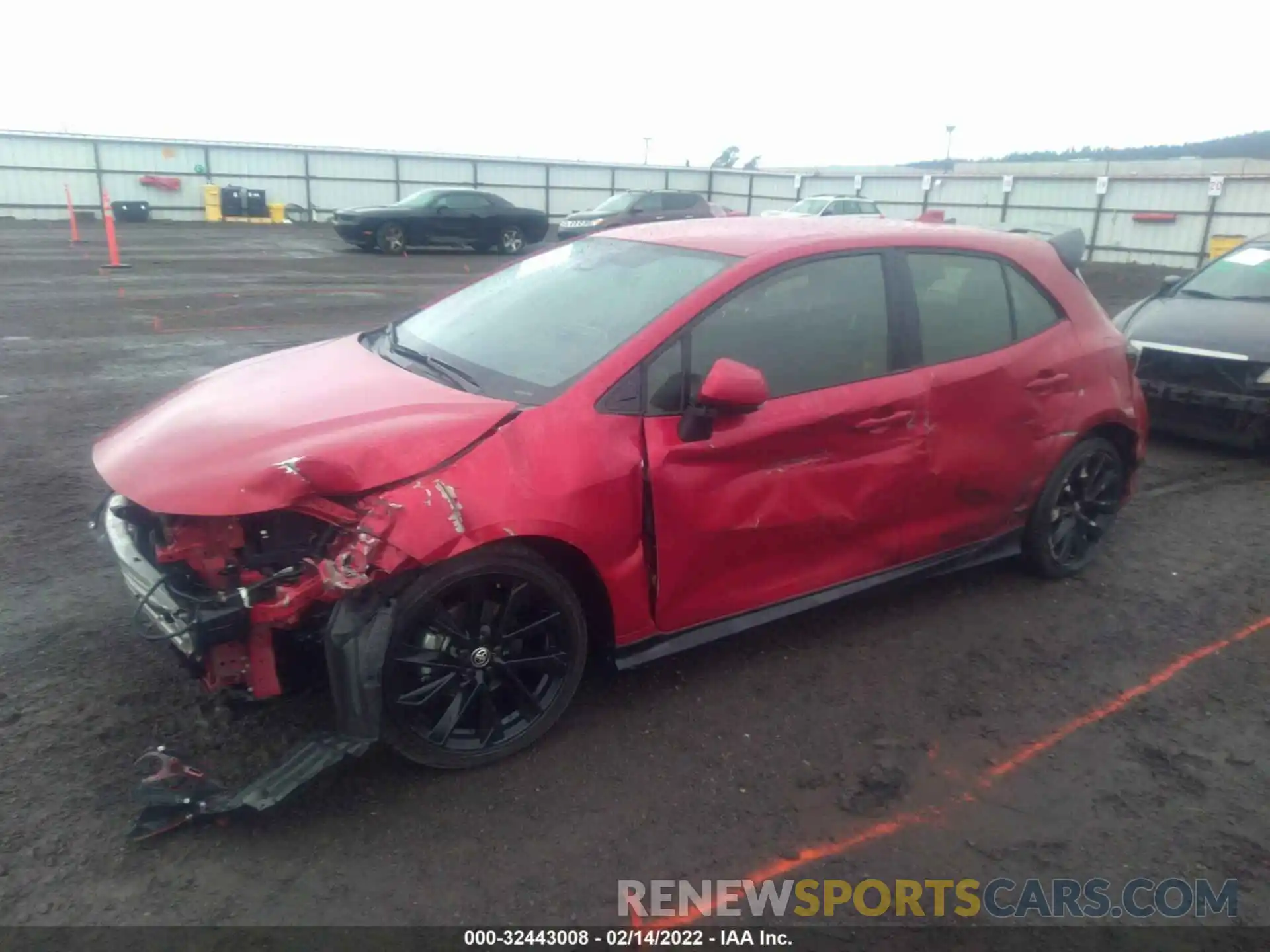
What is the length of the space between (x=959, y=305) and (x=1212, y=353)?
3694mm

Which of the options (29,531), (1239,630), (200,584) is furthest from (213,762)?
(1239,630)

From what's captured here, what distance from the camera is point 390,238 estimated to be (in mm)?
22609

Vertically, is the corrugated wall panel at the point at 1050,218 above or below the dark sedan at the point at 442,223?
above

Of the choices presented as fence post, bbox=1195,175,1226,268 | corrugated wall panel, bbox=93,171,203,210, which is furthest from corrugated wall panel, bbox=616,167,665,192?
fence post, bbox=1195,175,1226,268

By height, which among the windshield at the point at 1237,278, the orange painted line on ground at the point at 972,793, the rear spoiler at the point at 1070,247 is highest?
the rear spoiler at the point at 1070,247

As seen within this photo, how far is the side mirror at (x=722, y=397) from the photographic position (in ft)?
10.3

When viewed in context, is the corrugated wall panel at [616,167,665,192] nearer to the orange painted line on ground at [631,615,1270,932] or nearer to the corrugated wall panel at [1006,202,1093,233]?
the corrugated wall panel at [1006,202,1093,233]

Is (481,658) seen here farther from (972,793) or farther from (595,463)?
(972,793)

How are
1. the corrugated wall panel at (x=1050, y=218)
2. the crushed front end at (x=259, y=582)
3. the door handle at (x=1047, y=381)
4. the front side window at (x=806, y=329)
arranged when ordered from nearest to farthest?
the crushed front end at (x=259, y=582) → the front side window at (x=806, y=329) → the door handle at (x=1047, y=381) → the corrugated wall panel at (x=1050, y=218)

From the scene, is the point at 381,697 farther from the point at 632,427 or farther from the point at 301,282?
the point at 301,282

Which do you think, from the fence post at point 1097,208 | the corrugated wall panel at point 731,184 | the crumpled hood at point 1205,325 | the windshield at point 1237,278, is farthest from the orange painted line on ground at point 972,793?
the corrugated wall panel at point 731,184

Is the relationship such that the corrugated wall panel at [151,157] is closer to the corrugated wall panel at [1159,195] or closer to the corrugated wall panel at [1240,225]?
the corrugated wall panel at [1159,195]

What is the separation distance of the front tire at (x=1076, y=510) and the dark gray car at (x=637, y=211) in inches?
726

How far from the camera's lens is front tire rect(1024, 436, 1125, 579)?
454 centimetres
